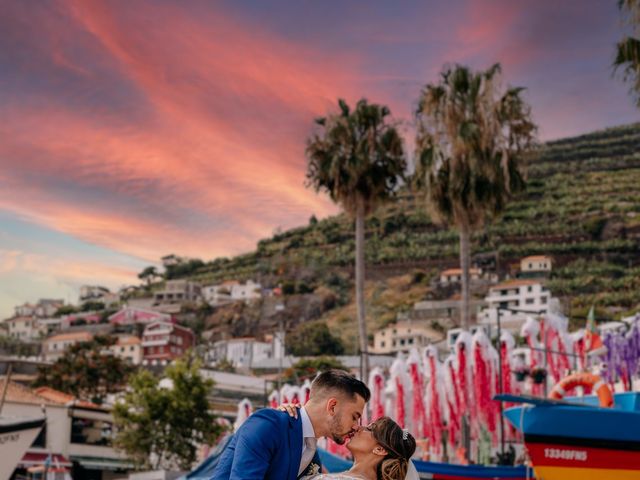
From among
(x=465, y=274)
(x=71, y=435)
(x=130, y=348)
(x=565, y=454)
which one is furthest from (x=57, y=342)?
(x=565, y=454)

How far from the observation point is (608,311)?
4345 inches

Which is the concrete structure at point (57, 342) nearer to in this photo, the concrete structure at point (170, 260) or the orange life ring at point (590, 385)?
the concrete structure at point (170, 260)

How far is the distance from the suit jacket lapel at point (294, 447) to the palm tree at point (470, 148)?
24.8 meters

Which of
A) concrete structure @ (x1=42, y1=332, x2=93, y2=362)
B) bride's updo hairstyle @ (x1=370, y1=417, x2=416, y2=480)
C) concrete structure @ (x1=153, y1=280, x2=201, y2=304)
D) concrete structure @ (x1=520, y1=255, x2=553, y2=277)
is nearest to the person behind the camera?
bride's updo hairstyle @ (x1=370, y1=417, x2=416, y2=480)

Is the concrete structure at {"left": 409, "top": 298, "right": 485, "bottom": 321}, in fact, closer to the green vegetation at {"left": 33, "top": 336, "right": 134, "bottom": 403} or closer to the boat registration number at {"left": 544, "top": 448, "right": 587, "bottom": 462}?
the green vegetation at {"left": 33, "top": 336, "right": 134, "bottom": 403}

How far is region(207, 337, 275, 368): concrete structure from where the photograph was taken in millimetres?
118688

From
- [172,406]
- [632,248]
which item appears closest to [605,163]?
[632,248]

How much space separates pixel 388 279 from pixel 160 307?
43.1 metres

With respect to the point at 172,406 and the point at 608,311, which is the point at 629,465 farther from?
the point at 608,311

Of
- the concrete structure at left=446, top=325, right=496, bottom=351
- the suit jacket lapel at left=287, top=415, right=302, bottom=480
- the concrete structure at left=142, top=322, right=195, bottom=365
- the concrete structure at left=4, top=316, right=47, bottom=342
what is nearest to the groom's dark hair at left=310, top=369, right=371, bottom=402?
the suit jacket lapel at left=287, top=415, right=302, bottom=480

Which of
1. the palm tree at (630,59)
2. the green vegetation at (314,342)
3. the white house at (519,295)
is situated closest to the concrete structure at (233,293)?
the green vegetation at (314,342)

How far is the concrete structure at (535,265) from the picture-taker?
129288mm

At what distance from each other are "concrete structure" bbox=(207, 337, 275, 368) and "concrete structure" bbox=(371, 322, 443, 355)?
14.6 m

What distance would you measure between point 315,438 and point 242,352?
119 meters
